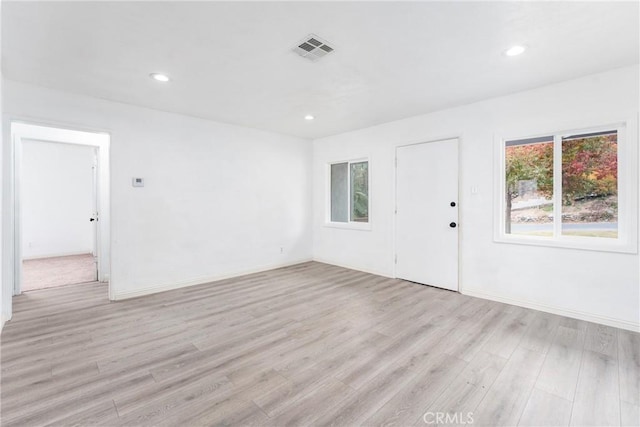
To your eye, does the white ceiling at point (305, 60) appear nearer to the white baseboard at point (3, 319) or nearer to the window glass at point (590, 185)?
the window glass at point (590, 185)

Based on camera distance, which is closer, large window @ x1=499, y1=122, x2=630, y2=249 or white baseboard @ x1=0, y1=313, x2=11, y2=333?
white baseboard @ x1=0, y1=313, x2=11, y2=333

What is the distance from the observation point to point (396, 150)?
473cm

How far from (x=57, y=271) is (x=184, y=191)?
3.33 meters

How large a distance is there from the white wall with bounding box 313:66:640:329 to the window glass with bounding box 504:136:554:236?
213 mm

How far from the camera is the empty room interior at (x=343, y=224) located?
1959 mm

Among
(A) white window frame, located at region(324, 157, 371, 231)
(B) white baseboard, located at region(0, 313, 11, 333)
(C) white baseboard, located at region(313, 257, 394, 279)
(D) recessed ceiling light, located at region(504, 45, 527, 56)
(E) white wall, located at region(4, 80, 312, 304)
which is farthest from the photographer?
(A) white window frame, located at region(324, 157, 371, 231)

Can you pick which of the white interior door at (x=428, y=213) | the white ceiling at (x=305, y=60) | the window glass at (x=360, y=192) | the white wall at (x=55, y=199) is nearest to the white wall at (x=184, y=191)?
the white ceiling at (x=305, y=60)

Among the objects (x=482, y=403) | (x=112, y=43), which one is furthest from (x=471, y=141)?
(x=112, y=43)

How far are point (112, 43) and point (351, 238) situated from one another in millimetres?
4311

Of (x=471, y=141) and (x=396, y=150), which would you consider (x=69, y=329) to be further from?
(x=471, y=141)

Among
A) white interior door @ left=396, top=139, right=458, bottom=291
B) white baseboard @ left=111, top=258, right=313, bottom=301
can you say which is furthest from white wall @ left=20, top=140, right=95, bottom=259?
white interior door @ left=396, top=139, right=458, bottom=291

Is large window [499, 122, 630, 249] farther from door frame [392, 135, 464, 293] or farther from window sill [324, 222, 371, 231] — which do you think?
window sill [324, 222, 371, 231]

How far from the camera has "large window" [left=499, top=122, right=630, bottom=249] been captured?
9.95 ft

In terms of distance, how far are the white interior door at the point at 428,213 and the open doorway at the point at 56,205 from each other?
629cm
